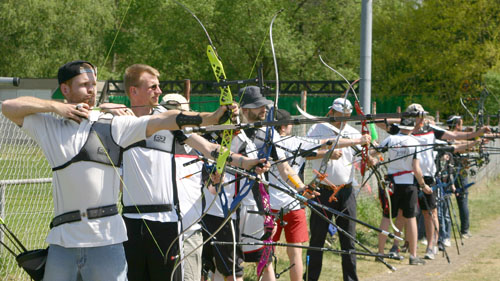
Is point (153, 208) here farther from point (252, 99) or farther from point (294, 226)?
point (294, 226)

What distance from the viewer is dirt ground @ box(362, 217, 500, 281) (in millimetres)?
8549

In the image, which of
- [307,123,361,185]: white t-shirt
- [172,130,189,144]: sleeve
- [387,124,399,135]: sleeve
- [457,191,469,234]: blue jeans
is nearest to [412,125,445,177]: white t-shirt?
[457,191,469,234]: blue jeans

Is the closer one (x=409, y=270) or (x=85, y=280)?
(x=85, y=280)

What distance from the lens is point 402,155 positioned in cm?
935

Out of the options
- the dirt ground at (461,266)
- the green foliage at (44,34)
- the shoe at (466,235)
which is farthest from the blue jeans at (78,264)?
the green foliage at (44,34)

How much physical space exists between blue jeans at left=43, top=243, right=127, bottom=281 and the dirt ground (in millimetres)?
5146

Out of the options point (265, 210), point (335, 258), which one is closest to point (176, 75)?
point (335, 258)

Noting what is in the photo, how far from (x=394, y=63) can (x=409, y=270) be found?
66.4ft

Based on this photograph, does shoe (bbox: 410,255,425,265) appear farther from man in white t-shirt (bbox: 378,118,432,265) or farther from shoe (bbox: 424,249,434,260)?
shoe (bbox: 424,249,434,260)

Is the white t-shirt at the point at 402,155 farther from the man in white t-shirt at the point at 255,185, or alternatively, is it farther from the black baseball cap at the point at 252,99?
the black baseball cap at the point at 252,99

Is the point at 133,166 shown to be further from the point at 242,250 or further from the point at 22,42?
the point at 22,42

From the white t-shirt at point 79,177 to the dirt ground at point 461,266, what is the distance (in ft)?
17.0

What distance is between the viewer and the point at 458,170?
11.9 metres

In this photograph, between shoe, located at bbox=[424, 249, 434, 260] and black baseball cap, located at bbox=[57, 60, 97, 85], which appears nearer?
black baseball cap, located at bbox=[57, 60, 97, 85]
